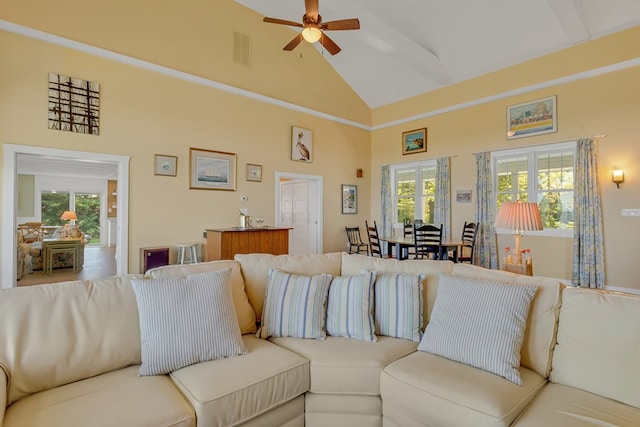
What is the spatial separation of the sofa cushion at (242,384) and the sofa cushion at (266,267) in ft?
1.60

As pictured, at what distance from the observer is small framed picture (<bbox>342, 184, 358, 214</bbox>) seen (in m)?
7.66

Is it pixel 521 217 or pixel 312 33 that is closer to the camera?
pixel 521 217

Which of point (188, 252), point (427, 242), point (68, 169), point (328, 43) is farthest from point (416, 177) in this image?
point (68, 169)

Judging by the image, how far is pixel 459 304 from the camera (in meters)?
1.83

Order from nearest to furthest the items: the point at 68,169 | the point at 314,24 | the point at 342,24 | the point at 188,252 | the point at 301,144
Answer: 1. the point at 314,24
2. the point at 342,24
3. the point at 188,252
4. the point at 301,144
5. the point at 68,169

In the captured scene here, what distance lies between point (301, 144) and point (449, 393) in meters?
5.91

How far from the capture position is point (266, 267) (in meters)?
2.33

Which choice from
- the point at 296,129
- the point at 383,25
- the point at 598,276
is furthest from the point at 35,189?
the point at 598,276

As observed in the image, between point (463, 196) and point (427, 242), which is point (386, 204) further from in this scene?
point (427, 242)

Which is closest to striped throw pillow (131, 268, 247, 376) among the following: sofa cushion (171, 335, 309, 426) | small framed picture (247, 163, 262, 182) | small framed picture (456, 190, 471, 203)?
sofa cushion (171, 335, 309, 426)

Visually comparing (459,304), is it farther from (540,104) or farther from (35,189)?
(35,189)

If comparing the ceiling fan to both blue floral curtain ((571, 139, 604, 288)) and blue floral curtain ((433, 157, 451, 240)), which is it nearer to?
blue floral curtain ((433, 157, 451, 240))

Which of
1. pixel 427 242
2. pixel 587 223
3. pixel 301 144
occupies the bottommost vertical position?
pixel 427 242

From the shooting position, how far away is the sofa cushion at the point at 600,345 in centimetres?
139
